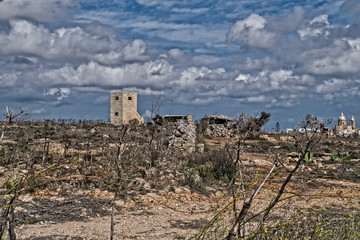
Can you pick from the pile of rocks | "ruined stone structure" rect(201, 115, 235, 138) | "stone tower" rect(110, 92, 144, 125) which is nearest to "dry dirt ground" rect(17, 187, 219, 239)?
the pile of rocks

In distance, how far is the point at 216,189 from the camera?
29.2 ft

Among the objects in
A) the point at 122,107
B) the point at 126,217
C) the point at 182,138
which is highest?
the point at 122,107

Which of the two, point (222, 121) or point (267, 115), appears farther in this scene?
point (267, 115)

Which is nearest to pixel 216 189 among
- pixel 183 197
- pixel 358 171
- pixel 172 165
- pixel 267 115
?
pixel 183 197

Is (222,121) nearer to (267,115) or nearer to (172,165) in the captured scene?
A: (267,115)

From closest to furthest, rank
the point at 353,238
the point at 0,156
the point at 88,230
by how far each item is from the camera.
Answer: the point at 353,238 → the point at 88,230 → the point at 0,156

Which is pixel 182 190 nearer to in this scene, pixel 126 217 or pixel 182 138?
pixel 126 217

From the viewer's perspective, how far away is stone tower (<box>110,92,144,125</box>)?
3341 centimetres

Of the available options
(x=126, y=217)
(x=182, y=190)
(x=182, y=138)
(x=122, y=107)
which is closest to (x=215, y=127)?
(x=122, y=107)

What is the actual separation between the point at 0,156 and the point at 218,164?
6.76m

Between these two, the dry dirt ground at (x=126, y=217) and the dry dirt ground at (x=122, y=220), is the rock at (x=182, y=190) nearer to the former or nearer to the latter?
the dry dirt ground at (x=126, y=217)

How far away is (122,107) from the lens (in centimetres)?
3331

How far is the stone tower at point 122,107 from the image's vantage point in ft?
110

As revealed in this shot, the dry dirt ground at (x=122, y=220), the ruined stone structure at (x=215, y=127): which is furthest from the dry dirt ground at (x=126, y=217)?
the ruined stone structure at (x=215, y=127)
